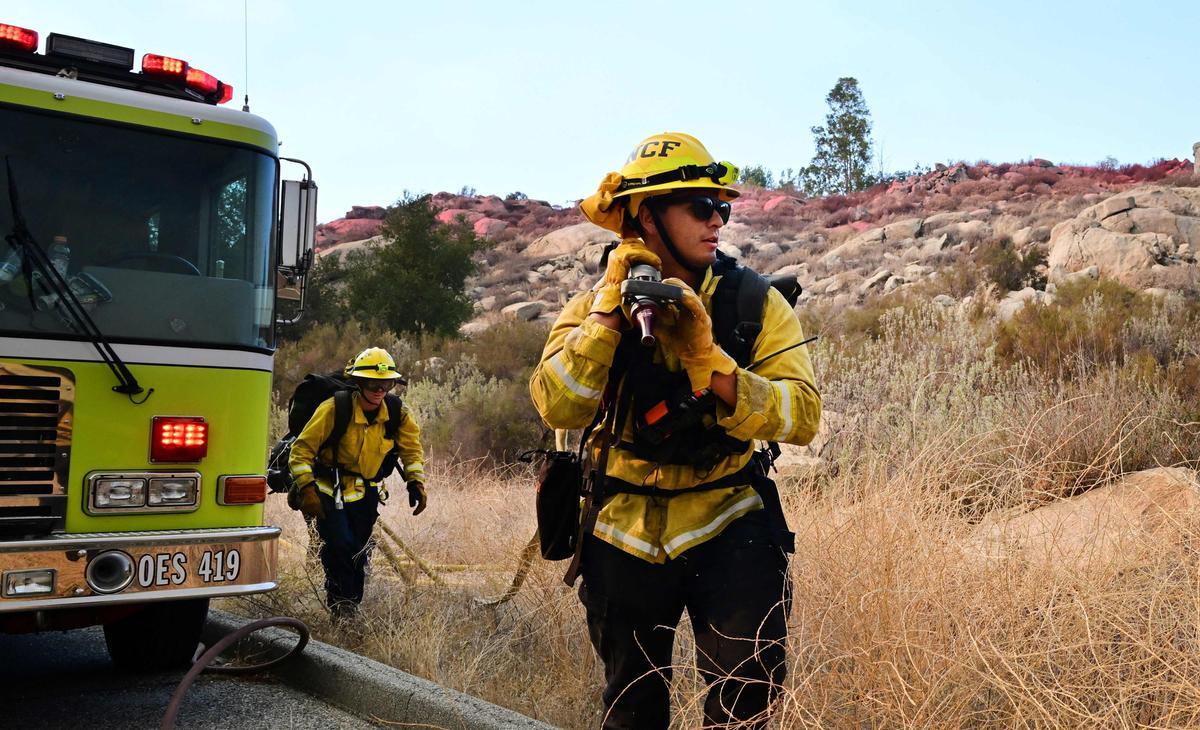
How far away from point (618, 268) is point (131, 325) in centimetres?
255

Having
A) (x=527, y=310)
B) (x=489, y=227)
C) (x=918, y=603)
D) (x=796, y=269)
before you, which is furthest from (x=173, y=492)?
(x=489, y=227)

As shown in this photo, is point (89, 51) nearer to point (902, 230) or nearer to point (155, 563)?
point (155, 563)

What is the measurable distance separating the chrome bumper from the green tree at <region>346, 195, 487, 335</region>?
2129cm

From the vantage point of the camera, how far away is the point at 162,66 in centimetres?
480

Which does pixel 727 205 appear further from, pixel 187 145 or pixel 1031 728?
pixel 187 145

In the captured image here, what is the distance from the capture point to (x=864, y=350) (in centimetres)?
1104

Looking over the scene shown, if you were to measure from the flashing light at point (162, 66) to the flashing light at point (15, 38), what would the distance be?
1.53 ft

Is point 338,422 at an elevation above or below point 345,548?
above

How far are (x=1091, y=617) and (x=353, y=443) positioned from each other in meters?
4.58

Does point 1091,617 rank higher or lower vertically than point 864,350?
lower

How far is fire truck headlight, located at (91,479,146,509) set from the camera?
4.26 m

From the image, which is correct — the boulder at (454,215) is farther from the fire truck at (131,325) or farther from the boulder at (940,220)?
the fire truck at (131,325)

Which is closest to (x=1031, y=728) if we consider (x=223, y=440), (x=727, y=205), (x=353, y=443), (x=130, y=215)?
(x=727, y=205)

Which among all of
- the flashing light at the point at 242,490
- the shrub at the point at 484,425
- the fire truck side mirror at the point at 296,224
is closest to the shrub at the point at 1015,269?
the shrub at the point at 484,425
